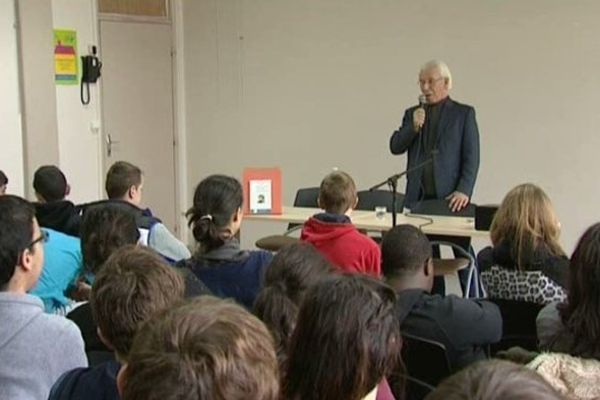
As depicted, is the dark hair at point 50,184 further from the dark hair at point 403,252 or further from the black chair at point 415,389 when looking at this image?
the black chair at point 415,389

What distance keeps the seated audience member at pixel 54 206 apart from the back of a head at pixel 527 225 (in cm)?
199

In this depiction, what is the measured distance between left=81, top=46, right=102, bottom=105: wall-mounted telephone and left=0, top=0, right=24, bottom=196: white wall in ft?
2.78

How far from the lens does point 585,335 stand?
2064 millimetres

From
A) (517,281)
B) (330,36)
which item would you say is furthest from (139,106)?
(517,281)

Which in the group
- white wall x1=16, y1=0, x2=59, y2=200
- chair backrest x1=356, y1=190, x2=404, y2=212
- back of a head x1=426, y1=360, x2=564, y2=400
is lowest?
chair backrest x1=356, y1=190, x2=404, y2=212

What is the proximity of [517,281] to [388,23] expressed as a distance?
398 cm

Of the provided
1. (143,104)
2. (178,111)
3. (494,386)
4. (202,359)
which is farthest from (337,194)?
(178,111)

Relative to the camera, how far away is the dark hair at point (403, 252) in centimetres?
279

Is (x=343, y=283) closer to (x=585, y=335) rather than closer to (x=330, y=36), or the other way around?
(x=585, y=335)

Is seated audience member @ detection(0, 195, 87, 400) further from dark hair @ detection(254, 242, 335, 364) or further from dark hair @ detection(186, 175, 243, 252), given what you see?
dark hair @ detection(186, 175, 243, 252)

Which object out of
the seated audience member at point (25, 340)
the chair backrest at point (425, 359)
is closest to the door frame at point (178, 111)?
the chair backrest at point (425, 359)

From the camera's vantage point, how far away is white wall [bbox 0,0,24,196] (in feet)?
19.6

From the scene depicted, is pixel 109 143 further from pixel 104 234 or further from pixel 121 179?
pixel 104 234

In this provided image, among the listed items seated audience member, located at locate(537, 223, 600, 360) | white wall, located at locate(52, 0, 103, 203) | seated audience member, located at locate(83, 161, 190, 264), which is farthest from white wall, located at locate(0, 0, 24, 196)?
seated audience member, located at locate(537, 223, 600, 360)
